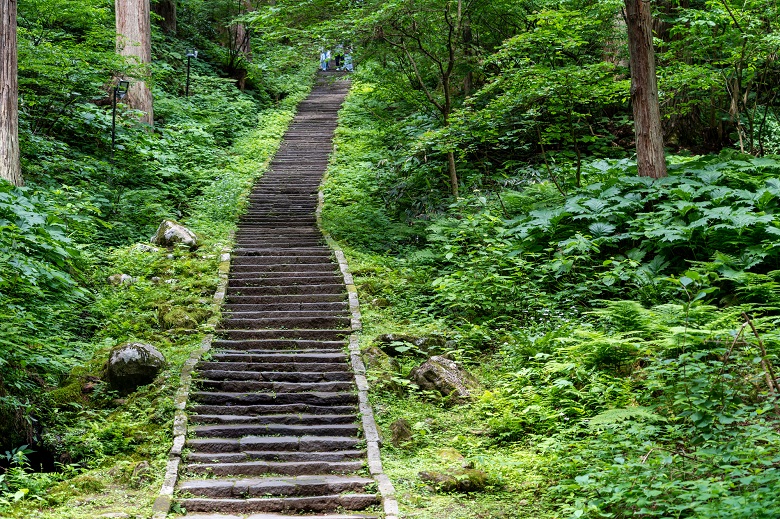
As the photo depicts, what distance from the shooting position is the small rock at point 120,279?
38.5 feet

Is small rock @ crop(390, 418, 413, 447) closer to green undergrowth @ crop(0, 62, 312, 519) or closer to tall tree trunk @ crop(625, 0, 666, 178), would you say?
green undergrowth @ crop(0, 62, 312, 519)

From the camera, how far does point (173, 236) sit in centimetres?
1366

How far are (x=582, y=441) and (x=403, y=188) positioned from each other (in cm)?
1100

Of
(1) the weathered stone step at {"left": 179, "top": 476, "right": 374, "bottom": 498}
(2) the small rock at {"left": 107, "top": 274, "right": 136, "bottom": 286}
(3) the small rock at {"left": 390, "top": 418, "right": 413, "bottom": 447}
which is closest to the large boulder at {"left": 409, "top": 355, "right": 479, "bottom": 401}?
(3) the small rock at {"left": 390, "top": 418, "right": 413, "bottom": 447}

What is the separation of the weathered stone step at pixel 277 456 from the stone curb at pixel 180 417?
26cm

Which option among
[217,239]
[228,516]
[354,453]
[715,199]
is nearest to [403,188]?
[217,239]

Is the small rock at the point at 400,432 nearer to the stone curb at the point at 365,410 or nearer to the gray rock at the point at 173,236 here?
the stone curb at the point at 365,410

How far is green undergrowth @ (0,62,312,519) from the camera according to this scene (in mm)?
6789

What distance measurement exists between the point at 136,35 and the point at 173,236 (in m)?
7.33

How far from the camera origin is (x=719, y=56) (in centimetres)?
1494

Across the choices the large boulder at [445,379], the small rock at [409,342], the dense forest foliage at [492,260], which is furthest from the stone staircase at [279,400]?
the large boulder at [445,379]

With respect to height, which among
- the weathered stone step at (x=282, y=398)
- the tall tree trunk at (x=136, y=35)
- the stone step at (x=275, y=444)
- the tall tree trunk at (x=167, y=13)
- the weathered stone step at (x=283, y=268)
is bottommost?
the stone step at (x=275, y=444)

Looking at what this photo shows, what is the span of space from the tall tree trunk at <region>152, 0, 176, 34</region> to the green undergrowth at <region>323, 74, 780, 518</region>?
49.4ft

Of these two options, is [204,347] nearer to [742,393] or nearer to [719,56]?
[742,393]
